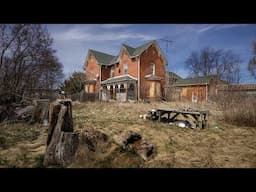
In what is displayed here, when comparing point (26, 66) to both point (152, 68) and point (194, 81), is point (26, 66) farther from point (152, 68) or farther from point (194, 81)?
point (194, 81)

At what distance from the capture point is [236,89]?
6.22 m

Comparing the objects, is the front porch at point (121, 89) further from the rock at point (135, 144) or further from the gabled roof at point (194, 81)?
the rock at point (135, 144)

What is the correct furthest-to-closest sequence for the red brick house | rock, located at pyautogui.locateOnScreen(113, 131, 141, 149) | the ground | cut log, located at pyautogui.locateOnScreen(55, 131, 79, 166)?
the red brick house
rock, located at pyautogui.locateOnScreen(113, 131, 141, 149)
the ground
cut log, located at pyautogui.locateOnScreen(55, 131, 79, 166)

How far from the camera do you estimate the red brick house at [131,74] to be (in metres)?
13.1

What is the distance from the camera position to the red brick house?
13.1 meters

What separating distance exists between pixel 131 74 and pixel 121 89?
1387 mm

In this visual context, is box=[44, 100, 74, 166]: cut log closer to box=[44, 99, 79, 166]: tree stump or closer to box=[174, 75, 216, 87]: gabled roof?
box=[44, 99, 79, 166]: tree stump

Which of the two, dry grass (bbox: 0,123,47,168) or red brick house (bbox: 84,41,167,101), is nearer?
dry grass (bbox: 0,123,47,168)

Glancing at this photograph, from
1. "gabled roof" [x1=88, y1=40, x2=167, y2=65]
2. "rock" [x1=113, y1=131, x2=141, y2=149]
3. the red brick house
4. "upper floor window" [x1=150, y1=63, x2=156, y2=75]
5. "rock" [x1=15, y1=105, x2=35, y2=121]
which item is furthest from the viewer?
"upper floor window" [x1=150, y1=63, x2=156, y2=75]

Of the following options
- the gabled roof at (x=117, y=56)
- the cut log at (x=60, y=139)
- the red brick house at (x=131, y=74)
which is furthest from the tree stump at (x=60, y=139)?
the gabled roof at (x=117, y=56)

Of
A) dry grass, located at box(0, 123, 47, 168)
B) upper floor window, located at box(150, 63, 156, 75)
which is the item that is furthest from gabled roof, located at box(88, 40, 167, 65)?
dry grass, located at box(0, 123, 47, 168)

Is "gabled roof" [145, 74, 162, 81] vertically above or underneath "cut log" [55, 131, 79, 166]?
above
